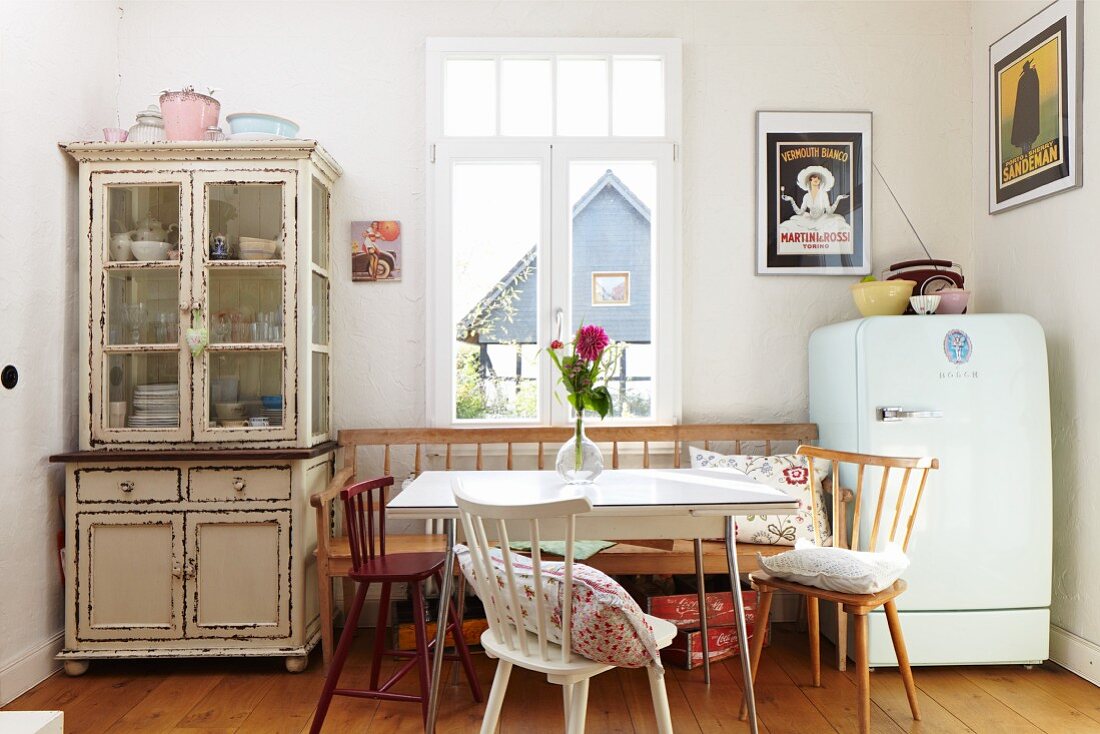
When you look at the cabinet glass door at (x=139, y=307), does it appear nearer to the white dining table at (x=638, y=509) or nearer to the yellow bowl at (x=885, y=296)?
the white dining table at (x=638, y=509)

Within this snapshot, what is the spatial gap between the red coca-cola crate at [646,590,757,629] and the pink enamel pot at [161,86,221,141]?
257 cm

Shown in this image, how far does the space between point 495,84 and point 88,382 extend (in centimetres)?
208

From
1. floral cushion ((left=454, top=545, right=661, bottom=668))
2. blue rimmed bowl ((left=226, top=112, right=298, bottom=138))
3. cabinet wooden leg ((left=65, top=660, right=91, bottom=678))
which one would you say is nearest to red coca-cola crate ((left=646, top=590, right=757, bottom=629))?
floral cushion ((left=454, top=545, right=661, bottom=668))

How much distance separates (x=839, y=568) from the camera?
2.33 m

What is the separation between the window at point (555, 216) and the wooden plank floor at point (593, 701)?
1182 millimetres

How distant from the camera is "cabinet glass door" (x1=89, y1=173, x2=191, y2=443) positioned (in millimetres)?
2994

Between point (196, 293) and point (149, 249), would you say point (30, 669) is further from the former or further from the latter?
point (149, 249)

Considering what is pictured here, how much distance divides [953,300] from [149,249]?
3.20 meters

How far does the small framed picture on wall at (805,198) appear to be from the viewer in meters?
3.51

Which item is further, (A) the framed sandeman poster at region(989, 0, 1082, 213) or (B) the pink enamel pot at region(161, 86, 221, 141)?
(B) the pink enamel pot at region(161, 86, 221, 141)

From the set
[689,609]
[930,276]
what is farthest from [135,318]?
[930,276]

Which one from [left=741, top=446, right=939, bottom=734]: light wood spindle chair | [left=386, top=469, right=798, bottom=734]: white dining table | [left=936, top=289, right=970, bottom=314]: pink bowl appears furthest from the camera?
[left=936, top=289, right=970, bottom=314]: pink bowl

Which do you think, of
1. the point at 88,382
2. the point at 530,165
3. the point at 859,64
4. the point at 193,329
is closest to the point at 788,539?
the point at 530,165

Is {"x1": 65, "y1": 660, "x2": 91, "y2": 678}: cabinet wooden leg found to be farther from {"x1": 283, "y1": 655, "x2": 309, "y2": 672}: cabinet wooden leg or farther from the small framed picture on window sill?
the small framed picture on window sill
